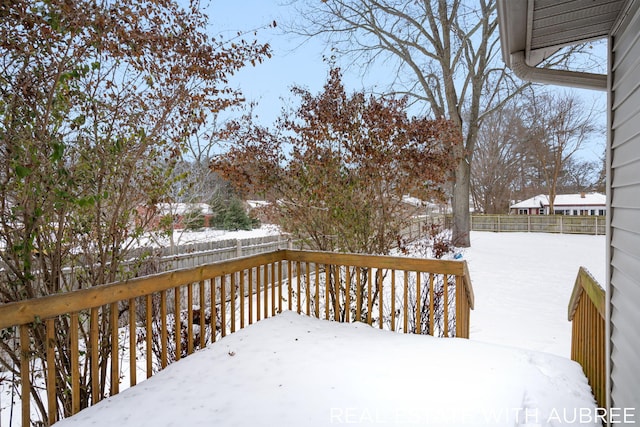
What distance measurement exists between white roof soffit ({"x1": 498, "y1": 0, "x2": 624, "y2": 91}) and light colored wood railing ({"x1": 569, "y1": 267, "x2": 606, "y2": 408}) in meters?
1.20

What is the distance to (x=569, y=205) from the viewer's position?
24.0m

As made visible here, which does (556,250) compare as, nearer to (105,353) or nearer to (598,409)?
(598,409)

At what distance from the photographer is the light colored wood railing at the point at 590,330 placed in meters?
2.05

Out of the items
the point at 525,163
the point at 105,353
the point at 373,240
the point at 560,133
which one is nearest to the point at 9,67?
the point at 105,353

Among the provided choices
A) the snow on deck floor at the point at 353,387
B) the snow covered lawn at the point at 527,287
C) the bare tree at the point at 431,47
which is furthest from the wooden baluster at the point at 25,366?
the bare tree at the point at 431,47

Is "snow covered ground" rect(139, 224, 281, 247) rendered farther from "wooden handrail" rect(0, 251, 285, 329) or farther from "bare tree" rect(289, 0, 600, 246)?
"bare tree" rect(289, 0, 600, 246)

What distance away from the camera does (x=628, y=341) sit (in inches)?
57.0

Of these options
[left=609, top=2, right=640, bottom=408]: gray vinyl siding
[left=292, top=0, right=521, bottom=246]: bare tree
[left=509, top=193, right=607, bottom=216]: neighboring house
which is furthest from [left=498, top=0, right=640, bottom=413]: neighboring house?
[left=509, top=193, right=607, bottom=216]: neighboring house

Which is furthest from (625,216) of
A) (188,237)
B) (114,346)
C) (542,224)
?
(542,224)

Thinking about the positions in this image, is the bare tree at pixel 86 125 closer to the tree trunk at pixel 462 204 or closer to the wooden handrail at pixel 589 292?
the wooden handrail at pixel 589 292

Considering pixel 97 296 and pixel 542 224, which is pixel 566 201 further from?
pixel 97 296

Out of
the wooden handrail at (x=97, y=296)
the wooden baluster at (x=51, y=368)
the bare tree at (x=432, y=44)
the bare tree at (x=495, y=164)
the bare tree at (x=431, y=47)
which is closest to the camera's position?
the wooden handrail at (x=97, y=296)

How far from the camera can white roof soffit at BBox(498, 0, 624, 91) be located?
160cm

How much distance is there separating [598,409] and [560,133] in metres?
21.5
